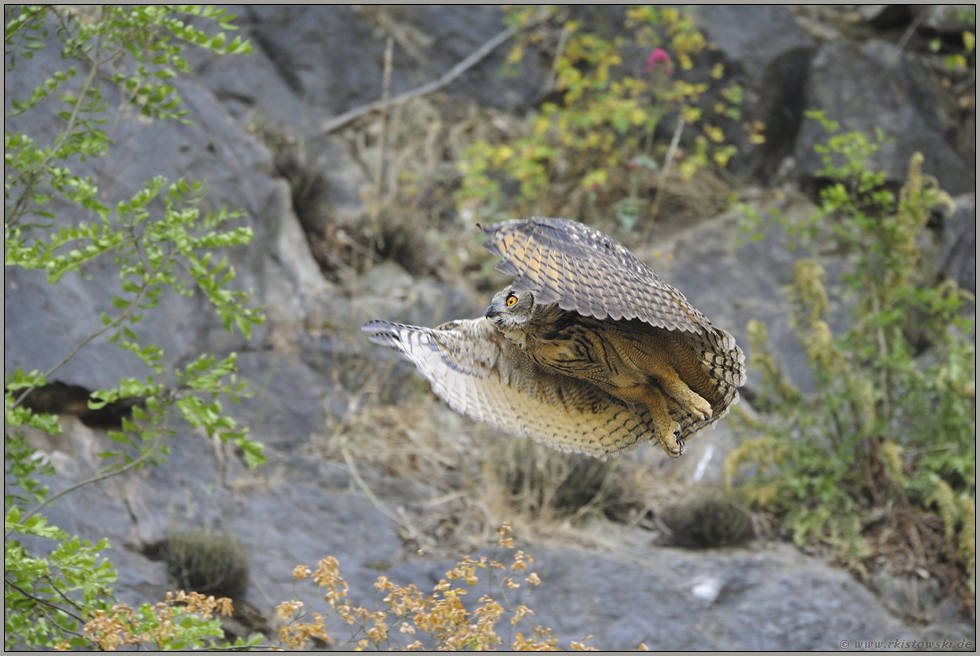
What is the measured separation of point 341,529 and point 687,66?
5.46 m

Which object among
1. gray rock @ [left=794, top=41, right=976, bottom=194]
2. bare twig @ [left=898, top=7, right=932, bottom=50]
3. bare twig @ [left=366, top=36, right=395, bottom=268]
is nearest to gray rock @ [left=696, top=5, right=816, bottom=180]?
gray rock @ [left=794, top=41, right=976, bottom=194]

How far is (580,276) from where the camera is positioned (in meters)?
2.89

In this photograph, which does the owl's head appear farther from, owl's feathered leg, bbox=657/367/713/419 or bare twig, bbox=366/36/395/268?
bare twig, bbox=366/36/395/268

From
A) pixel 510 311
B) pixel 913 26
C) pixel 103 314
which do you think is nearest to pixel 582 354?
pixel 510 311

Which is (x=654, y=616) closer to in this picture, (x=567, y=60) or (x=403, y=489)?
(x=403, y=489)

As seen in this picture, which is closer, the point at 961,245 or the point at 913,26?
the point at 961,245

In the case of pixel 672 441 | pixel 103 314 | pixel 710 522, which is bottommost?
pixel 710 522

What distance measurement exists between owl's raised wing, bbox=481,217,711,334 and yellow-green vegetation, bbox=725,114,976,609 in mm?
2919

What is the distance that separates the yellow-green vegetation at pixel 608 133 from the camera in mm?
8133

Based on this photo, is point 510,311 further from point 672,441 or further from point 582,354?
point 672,441

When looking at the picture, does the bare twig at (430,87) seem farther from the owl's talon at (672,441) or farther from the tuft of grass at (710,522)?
the owl's talon at (672,441)

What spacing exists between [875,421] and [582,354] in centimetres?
338

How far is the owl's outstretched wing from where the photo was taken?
3.40 m

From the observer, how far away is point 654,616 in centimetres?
512
